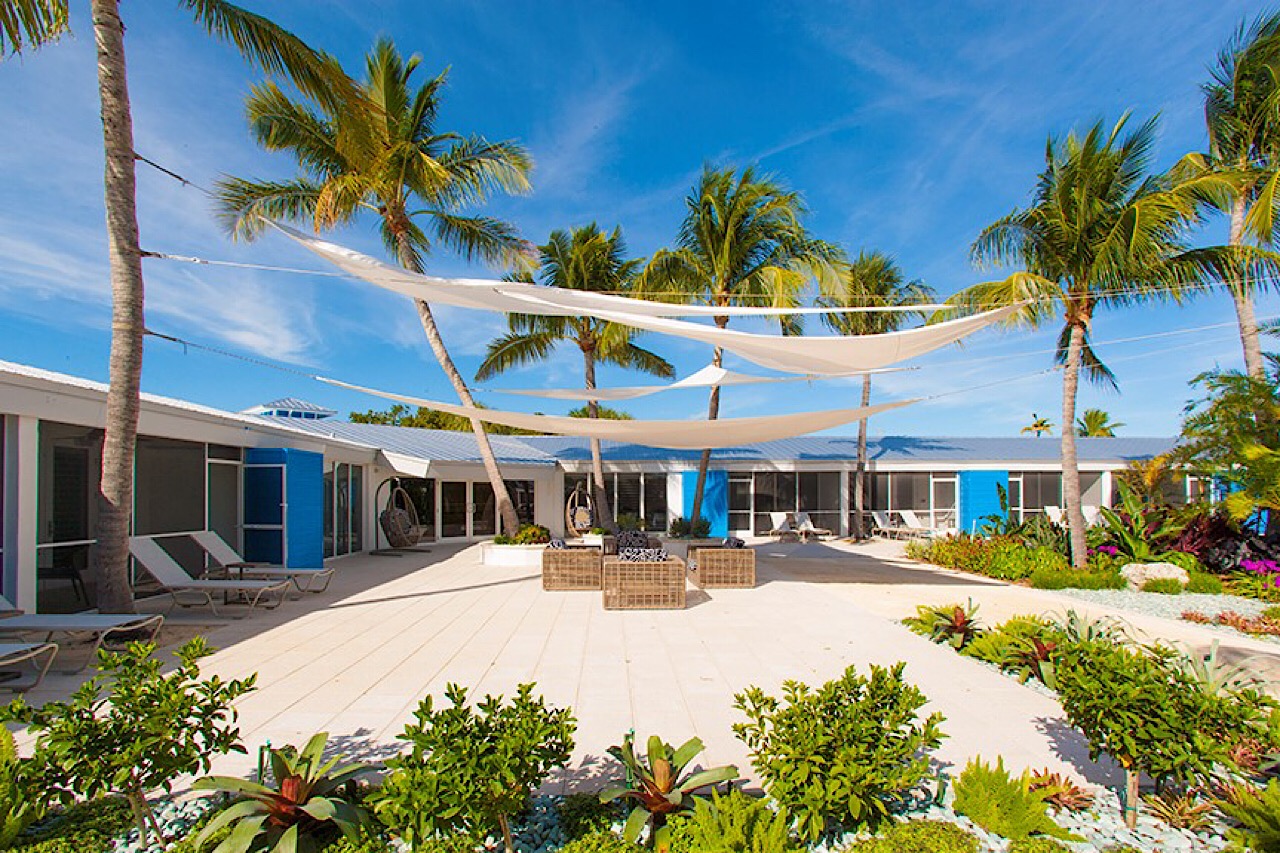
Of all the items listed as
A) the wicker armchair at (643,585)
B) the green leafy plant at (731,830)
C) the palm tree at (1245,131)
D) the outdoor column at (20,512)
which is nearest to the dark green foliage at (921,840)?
the green leafy plant at (731,830)

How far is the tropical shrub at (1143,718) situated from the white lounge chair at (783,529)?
1391 centimetres

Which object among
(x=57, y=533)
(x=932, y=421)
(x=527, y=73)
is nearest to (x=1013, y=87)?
(x=527, y=73)

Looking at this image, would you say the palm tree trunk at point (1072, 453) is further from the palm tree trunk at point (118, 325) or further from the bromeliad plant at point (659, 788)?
the palm tree trunk at point (118, 325)

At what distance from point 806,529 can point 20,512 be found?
47.3 feet

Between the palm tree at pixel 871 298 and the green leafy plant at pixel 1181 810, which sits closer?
the green leafy plant at pixel 1181 810

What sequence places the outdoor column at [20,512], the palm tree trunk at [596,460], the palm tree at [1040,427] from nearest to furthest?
the outdoor column at [20,512] < the palm tree trunk at [596,460] < the palm tree at [1040,427]

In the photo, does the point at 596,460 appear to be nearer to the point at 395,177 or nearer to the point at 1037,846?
the point at 395,177

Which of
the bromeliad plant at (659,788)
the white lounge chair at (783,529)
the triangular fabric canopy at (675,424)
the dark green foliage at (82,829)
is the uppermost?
the triangular fabric canopy at (675,424)

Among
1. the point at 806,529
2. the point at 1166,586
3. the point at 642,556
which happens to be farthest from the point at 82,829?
the point at 806,529

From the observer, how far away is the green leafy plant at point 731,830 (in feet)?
6.73

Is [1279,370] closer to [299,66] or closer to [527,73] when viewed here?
[527,73]

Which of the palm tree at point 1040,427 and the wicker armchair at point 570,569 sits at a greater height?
the palm tree at point 1040,427

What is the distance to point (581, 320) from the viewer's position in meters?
13.8

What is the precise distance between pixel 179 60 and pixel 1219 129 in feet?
48.9
